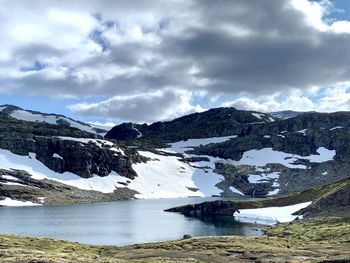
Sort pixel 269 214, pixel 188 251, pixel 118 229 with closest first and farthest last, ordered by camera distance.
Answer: pixel 188 251 → pixel 118 229 → pixel 269 214

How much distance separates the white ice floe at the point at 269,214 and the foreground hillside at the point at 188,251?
64.9 metres

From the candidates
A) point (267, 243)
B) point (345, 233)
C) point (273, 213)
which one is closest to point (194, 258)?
point (267, 243)

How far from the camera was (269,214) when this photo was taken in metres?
170

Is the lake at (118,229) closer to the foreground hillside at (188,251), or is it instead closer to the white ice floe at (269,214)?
the white ice floe at (269,214)

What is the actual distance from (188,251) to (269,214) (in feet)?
339

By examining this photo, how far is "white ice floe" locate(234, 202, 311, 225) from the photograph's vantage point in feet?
517

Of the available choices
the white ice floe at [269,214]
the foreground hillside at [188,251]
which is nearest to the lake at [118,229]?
the white ice floe at [269,214]

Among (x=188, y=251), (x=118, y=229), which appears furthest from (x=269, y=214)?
(x=188, y=251)

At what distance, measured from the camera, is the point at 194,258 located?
64.4 m

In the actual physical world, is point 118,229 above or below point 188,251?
above

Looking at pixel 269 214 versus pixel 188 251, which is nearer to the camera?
pixel 188 251

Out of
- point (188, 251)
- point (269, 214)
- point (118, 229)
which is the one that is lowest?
point (188, 251)

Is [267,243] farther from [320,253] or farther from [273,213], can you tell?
[273,213]

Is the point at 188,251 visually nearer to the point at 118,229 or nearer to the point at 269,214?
the point at 118,229
